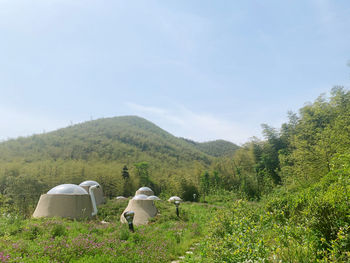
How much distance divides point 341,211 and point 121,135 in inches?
2606

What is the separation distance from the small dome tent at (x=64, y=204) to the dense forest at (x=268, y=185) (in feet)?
3.47

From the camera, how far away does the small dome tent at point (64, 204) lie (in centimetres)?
852

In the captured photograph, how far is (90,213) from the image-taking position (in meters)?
9.45

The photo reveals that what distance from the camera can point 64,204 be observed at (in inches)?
342

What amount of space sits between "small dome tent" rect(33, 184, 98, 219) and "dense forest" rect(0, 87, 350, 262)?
1057 millimetres

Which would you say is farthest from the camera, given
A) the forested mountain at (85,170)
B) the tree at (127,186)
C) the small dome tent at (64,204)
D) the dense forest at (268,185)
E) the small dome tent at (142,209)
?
the tree at (127,186)

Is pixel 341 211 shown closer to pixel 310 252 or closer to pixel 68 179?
pixel 310 252

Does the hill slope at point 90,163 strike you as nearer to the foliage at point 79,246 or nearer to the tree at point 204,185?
the tree at point 204,185

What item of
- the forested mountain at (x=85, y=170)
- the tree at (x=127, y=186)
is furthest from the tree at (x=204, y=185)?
the tree at (x=127, y=186)

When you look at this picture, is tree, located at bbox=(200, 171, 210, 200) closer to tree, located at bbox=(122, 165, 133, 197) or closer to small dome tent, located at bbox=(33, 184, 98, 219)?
tree, located at bbox=(122, 165, 133, 197)

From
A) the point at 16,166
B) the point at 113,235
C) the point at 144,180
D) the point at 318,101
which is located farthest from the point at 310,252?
the point at 16,166

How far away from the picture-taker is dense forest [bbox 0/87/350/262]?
2.57m

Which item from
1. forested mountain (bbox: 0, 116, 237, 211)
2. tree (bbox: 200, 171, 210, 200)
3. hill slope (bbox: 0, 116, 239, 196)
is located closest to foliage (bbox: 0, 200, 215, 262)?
forested mountain (bbox: 0, 116, 237, 211)

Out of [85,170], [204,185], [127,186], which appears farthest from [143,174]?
[204,185]
